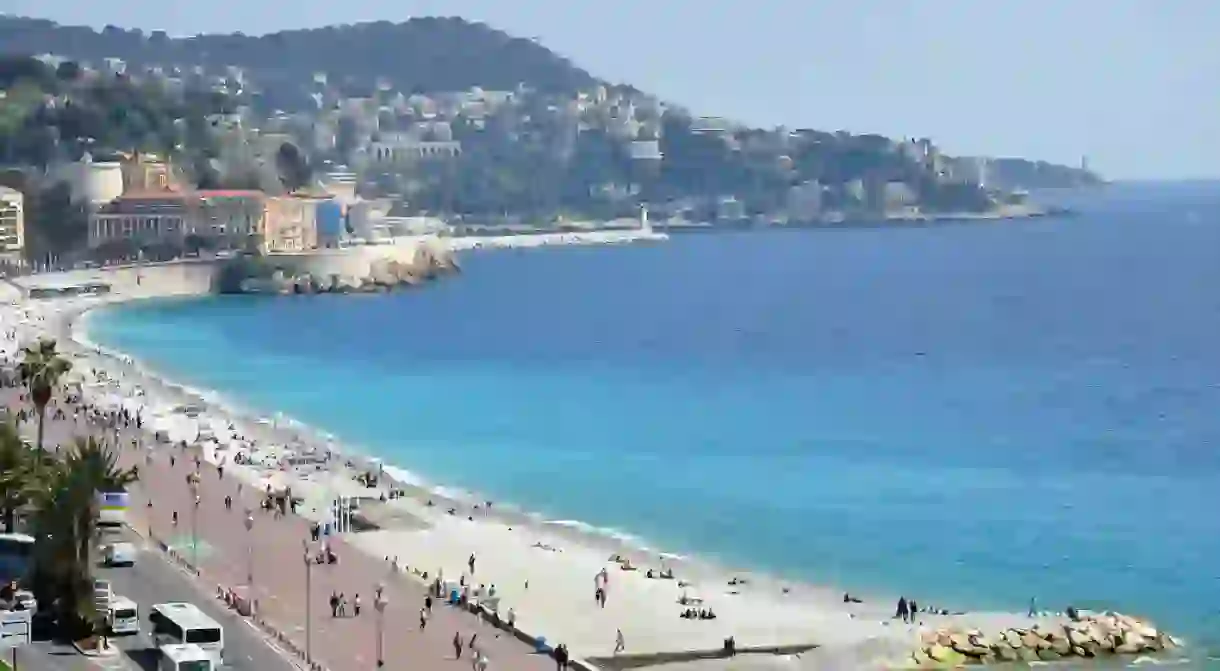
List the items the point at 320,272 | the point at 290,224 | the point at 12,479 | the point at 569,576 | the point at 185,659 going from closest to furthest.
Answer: the point at 185,659
the point at 12,479
the point at 569,576
the point at 320,272
the point at 290,224

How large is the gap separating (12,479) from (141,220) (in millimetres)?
68258

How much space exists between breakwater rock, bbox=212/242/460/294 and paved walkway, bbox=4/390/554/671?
52850 mm

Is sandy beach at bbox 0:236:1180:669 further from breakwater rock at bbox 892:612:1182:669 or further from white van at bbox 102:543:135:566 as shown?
white van at bbox 102:543:135:566

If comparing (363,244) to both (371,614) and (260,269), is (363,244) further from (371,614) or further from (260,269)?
(371,614)

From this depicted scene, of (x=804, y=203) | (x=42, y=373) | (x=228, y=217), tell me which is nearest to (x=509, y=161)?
(x=804, y=203)

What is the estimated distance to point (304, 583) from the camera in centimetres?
1970

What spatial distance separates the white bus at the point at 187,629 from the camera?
1504 cm

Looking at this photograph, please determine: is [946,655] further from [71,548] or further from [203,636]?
[71,548]

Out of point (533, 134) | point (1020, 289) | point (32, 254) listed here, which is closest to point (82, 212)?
point (32, 254)

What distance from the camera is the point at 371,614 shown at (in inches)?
721

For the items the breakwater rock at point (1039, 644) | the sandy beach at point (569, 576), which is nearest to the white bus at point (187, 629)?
the sandy beach at point (569, 576)

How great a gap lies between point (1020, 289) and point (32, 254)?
3799 cm

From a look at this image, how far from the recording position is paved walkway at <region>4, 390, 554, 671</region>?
16734mm

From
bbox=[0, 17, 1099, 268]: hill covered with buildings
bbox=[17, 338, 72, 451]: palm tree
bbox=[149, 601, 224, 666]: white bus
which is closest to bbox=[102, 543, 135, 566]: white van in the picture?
bbox=[149, 601, 224, 666]: white bus
